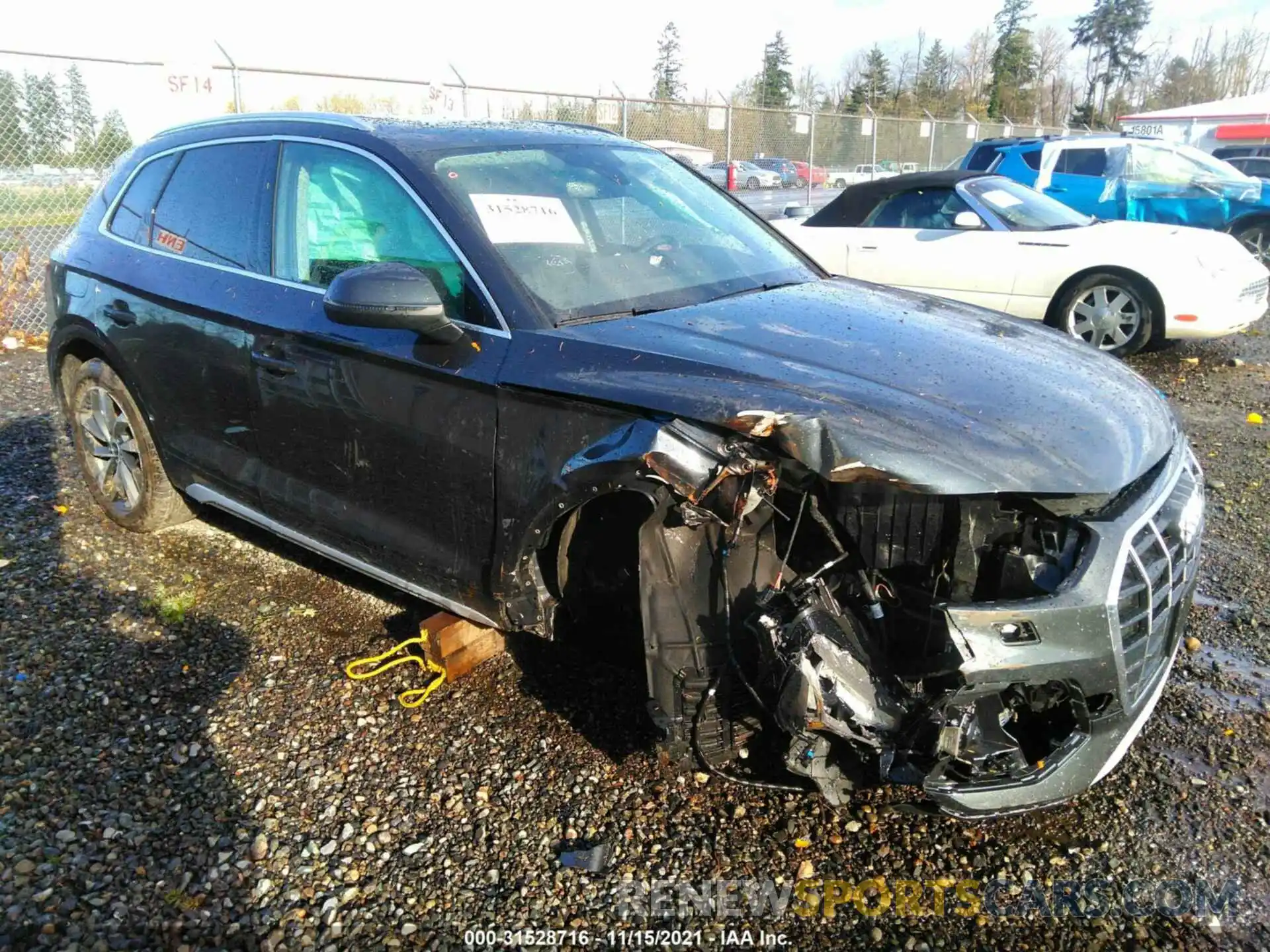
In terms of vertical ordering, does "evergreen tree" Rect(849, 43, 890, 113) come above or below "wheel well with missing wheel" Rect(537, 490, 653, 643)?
above

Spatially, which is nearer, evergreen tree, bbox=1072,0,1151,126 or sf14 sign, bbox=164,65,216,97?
sf14 sign, bbox=164,65,216,97

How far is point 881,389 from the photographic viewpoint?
227 centimetres

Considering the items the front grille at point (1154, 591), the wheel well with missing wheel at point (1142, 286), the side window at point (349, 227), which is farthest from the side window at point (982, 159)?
the front grille at point (1154, 591)

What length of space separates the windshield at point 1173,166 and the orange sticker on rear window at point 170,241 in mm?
11050

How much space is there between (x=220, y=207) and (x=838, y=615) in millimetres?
2841

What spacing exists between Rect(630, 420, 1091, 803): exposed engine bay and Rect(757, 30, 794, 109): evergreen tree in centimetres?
3959

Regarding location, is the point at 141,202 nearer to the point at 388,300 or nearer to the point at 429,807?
the point at 388,300

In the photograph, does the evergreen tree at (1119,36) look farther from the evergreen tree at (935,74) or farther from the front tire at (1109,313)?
the front tire at (1109,313)

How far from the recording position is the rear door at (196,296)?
3342 millimetres

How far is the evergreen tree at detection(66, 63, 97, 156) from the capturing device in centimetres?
911

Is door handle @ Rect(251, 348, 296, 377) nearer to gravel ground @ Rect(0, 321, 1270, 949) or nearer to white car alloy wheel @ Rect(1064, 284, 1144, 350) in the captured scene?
gravel ground @ Rect(0, 321, 1270, 949)

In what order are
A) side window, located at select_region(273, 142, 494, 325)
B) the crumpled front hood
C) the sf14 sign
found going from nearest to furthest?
the crumpled front hood < side window, located at select_region(273, 142, 494, 325) < the sf14 sign

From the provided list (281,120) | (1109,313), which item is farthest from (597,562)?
(1109,313)

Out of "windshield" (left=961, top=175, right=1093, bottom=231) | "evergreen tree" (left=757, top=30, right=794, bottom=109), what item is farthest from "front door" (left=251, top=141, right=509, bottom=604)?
"evergreen tree" (left=757, top=30, right=794, bottom=109)
